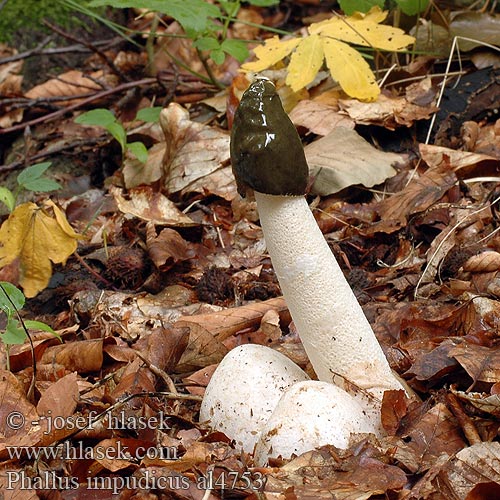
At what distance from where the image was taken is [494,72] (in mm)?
5203

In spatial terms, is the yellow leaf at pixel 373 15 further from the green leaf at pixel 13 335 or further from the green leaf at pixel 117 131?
the green leaf at pixel 13 335

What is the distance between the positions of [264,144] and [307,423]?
1021 millimetres

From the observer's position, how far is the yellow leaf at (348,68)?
488 cm

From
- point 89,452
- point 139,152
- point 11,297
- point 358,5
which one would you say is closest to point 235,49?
point 358,5

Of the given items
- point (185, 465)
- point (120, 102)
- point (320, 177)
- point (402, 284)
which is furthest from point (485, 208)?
point (120, 102)

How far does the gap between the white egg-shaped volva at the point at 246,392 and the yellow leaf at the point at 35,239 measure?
5.12 feet

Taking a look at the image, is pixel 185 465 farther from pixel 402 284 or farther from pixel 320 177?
pixel 320 177

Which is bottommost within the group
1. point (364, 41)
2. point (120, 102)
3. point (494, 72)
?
point (120, 102)

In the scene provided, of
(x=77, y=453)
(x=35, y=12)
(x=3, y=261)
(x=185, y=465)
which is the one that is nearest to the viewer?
(x=185, y=465)

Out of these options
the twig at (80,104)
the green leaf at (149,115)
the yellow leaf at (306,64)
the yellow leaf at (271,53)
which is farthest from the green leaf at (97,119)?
the twig at (80,104)

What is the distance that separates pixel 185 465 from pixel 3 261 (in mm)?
2177

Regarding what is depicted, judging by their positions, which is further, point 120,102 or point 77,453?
point 120,102

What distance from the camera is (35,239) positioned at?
421 cm

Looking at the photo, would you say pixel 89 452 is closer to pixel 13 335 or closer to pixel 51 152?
pixel 13 335
